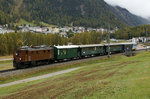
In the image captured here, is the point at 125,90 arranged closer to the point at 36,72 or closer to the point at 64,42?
the point at 36,72

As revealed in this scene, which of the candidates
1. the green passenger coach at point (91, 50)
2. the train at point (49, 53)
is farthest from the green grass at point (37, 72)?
the green passenger coach at point (91, 50)

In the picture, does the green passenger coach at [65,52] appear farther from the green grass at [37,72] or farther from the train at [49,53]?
the green grass at [37,72]

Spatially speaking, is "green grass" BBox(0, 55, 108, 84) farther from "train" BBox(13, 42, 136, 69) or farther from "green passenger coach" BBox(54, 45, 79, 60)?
"green passenger coach" BBox(54, 45, 79, 60)

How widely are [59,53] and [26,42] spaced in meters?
68.0

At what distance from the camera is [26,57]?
1289 inches

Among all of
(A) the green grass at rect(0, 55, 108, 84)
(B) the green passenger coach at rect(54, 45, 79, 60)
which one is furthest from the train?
(A) the green grass at rect(0, 55, 108, 84)

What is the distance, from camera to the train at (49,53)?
108ft

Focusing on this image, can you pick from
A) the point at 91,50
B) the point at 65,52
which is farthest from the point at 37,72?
the point at 91,50

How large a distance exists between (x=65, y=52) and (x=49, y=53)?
17.9ft

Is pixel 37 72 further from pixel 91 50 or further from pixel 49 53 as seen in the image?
pixel 91 50

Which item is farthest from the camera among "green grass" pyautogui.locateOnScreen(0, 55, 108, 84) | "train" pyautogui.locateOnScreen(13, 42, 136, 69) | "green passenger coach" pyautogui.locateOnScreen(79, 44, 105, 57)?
"green passenger coach" pyautogui.locateOnScreen(79, 44, 105, 57)

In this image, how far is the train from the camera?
33.0 metres

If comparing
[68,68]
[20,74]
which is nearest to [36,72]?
[20,74]

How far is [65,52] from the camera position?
140ft
